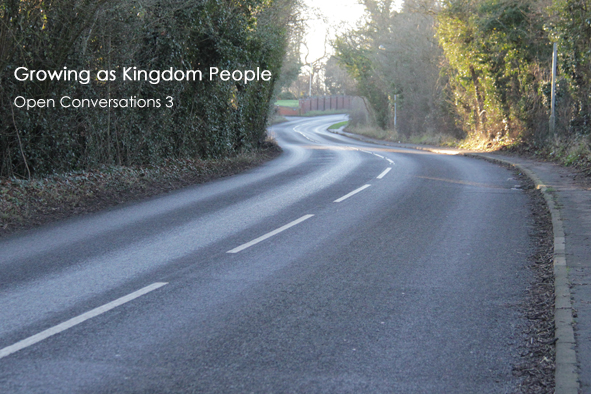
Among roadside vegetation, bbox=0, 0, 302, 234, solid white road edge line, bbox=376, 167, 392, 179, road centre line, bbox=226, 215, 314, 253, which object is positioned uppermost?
roadside vegetation, bbox=0, 0, 302, 234

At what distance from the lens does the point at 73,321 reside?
16.5 ft

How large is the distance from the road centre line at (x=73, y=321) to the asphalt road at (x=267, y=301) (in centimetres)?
2

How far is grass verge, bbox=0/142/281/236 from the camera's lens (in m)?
9.94

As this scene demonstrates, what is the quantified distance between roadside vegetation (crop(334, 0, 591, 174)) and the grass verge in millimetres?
11114

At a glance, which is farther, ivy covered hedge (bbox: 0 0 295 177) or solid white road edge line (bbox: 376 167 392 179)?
solid white road edge line (bbox: 376 167 392 179)

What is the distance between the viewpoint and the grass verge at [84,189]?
32.6 ft

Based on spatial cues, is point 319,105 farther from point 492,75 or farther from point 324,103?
point 492,75

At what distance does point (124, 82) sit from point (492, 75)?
18518mm

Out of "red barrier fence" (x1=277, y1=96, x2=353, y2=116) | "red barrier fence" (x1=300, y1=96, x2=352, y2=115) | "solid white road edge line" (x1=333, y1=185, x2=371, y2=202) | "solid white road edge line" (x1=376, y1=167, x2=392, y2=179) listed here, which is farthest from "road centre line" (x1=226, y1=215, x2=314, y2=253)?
"red barrier fence" (x1=300, y1=96, x2=352, y2=115)

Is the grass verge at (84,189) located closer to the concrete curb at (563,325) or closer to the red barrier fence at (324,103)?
the concrete curb at (563,325)

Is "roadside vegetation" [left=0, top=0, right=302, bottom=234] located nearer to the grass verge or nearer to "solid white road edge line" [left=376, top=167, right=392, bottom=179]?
the grass verge

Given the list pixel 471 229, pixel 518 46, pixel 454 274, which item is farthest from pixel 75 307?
pixel 518 46

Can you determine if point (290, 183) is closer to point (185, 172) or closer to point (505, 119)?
point (185, 172)

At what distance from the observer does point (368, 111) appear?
5841 cm
